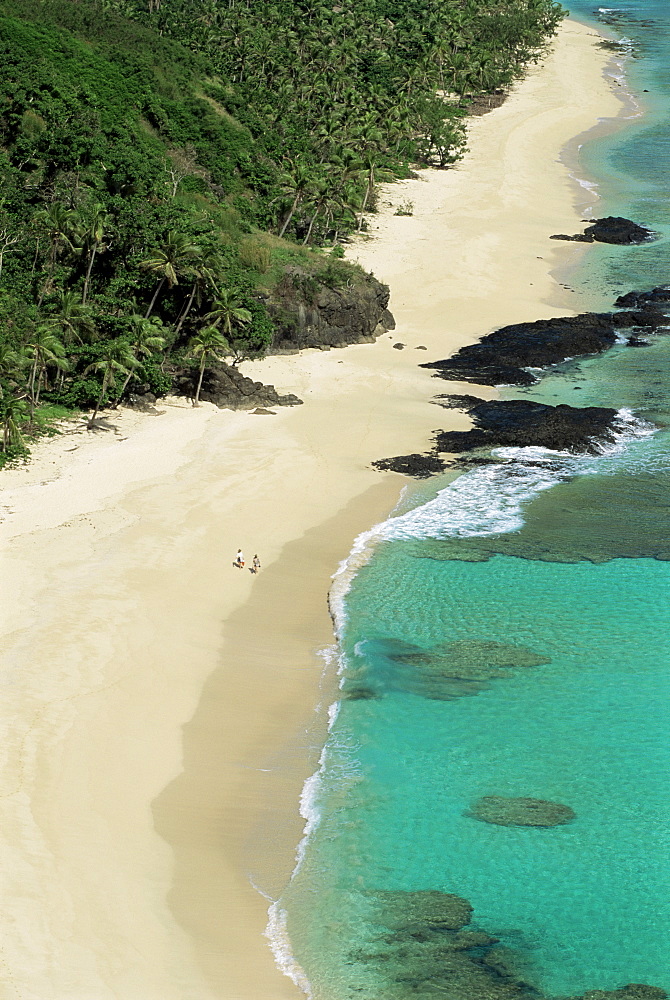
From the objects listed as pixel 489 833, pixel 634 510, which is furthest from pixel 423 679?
pixel 634 510

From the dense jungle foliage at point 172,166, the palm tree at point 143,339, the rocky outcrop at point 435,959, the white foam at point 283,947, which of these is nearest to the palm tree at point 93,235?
the dense jungle foliage at point 172,166

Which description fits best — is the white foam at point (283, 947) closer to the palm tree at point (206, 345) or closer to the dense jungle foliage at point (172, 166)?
the dense jungle foliage at point (172, 166)

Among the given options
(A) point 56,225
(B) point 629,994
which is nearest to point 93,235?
(A) point 56,225

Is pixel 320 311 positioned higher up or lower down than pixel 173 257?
lower down

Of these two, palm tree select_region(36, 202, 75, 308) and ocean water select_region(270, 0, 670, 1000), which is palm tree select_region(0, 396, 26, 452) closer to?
palm tree select_region(36, 202, 75, 308)

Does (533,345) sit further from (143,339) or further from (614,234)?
(614,234)

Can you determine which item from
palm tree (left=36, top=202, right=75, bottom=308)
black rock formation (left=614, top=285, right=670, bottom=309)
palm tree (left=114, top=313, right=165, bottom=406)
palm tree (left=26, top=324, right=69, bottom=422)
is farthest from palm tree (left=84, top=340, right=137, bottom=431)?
black rock formation (left=614, top=285, right=670, bottom=309)

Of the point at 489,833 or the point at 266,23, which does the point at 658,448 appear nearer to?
the point at 489,833
